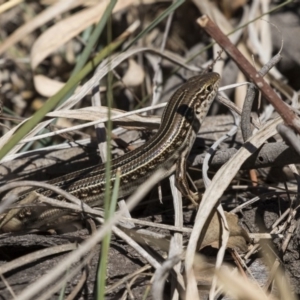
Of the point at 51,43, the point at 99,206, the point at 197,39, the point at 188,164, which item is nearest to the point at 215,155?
the point at 188,164

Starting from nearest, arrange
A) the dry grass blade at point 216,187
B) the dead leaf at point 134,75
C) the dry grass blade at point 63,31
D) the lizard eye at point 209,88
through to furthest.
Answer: the dry grass blade at point 216,187, the lizard eye at point 209,88, the dry grass blade at point 63,31, the dead leaf at point 134,75

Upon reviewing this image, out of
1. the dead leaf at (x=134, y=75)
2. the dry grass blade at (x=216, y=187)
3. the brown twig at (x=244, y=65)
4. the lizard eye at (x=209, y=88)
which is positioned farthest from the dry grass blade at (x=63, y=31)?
the brown twig at (x=244, y=65)

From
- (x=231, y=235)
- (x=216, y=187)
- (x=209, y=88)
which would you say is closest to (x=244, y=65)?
(x=216, y=187)

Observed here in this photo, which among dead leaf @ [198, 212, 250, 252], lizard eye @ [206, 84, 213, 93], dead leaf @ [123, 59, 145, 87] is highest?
dead leaf @ [123, 59, 145, 87]

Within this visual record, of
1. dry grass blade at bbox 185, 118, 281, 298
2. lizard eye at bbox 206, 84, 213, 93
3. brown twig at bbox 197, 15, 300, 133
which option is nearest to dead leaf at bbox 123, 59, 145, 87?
lizard eye at bbox 206, 84, 213, 93

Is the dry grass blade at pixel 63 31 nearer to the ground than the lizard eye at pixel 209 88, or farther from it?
farther from it

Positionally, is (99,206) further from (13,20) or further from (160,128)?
(13,20)

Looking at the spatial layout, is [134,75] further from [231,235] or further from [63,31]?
[231,235]

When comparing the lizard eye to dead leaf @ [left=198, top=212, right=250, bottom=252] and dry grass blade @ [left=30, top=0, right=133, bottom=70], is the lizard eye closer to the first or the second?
dead leaf @ [left=198, top=212, right=250, bottom=252]

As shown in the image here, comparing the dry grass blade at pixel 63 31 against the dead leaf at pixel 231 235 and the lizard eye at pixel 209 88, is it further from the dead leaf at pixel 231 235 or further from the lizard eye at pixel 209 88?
the dead leaf at pixel 231 235
